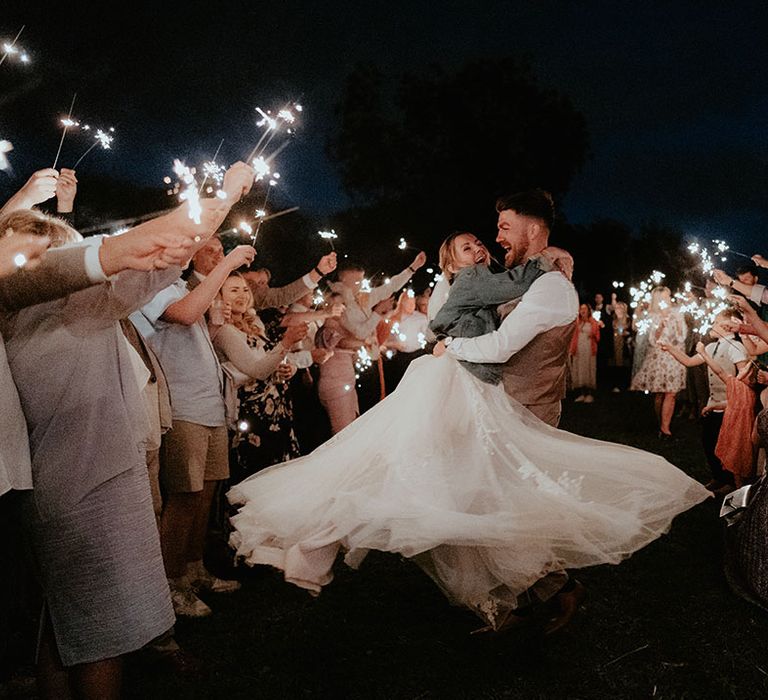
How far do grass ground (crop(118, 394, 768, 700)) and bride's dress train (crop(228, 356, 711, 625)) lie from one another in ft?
1.29

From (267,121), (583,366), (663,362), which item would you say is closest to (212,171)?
(267,121)

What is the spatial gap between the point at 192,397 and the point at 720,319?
532 centimetres

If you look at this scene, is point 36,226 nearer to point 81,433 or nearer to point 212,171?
point 81,433

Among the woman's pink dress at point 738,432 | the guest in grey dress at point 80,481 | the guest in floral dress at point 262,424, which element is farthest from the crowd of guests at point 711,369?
the guest in grey dress at point 80,481

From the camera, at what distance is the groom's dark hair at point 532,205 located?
149 inches

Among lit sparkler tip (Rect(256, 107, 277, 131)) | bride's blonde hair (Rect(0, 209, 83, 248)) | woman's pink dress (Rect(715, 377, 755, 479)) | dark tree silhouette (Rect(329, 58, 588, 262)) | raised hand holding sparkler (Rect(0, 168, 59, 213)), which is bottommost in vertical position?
woman's pink dress (Rect(715, 377, 755, 479))

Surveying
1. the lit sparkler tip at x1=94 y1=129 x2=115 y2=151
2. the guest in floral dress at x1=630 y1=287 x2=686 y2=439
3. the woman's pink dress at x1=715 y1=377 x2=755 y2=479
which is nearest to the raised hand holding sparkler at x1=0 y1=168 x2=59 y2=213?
the lit sparkler tip at x1=94 y1=129 x2=115 y2=151

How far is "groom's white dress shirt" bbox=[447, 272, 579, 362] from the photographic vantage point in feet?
11.3

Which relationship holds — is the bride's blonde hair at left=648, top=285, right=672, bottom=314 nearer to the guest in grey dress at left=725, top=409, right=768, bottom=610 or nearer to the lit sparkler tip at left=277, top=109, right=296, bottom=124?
the guest in grey dress at left=725, top=409, right=768, bottom=610

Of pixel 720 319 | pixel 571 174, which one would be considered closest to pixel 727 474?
pixel 720 319

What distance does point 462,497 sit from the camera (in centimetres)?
323

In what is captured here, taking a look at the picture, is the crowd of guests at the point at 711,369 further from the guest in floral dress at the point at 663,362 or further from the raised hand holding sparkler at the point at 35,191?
the raised hand holding sparkler at the point at 35,191

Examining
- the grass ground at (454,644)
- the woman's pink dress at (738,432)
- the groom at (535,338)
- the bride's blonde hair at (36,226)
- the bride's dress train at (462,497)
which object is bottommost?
the grass ground at (454,644)

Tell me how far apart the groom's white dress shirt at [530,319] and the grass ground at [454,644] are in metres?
1.68
